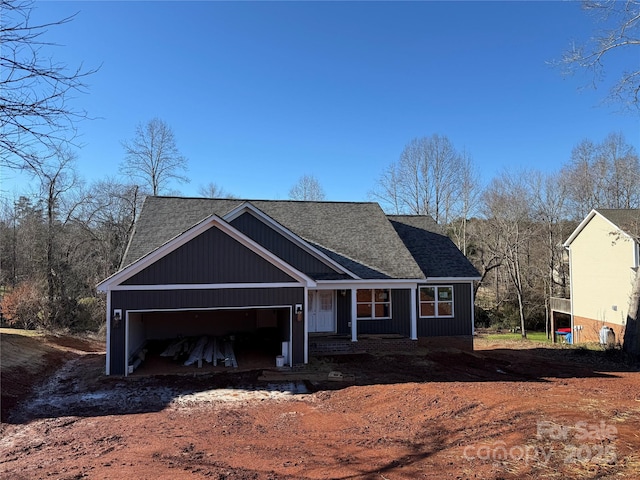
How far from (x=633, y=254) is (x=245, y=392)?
23388 millimetres

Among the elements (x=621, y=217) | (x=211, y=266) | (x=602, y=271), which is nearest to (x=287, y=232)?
(x=211, y=266)

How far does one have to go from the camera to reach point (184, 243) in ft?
40.9

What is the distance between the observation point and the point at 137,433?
780 cm

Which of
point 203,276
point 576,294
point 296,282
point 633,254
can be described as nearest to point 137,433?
point 203,276

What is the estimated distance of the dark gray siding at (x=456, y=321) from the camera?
58.4 feet

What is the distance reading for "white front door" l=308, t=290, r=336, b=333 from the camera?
54.6 ft

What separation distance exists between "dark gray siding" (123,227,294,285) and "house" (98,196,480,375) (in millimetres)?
31

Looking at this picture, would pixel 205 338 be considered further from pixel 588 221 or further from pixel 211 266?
pixel 588 221

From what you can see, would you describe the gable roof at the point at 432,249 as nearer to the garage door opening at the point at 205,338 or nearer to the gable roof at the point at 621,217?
the garage door opening at the point at 205,338

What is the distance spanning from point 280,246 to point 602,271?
2188 cm

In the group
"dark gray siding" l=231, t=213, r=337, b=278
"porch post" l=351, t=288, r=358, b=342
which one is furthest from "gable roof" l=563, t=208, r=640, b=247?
"dark gray siding" l=231, t=213, r=337, b=278

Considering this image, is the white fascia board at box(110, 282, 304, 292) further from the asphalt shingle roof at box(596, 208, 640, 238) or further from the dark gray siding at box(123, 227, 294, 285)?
the asphalt shingle roof at box(596, 208, 640, 238)

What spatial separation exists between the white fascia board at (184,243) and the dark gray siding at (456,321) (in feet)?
23.1

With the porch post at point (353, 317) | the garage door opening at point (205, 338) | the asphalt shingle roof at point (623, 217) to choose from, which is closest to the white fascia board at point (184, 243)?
the garage door opening at point (205, 338)
